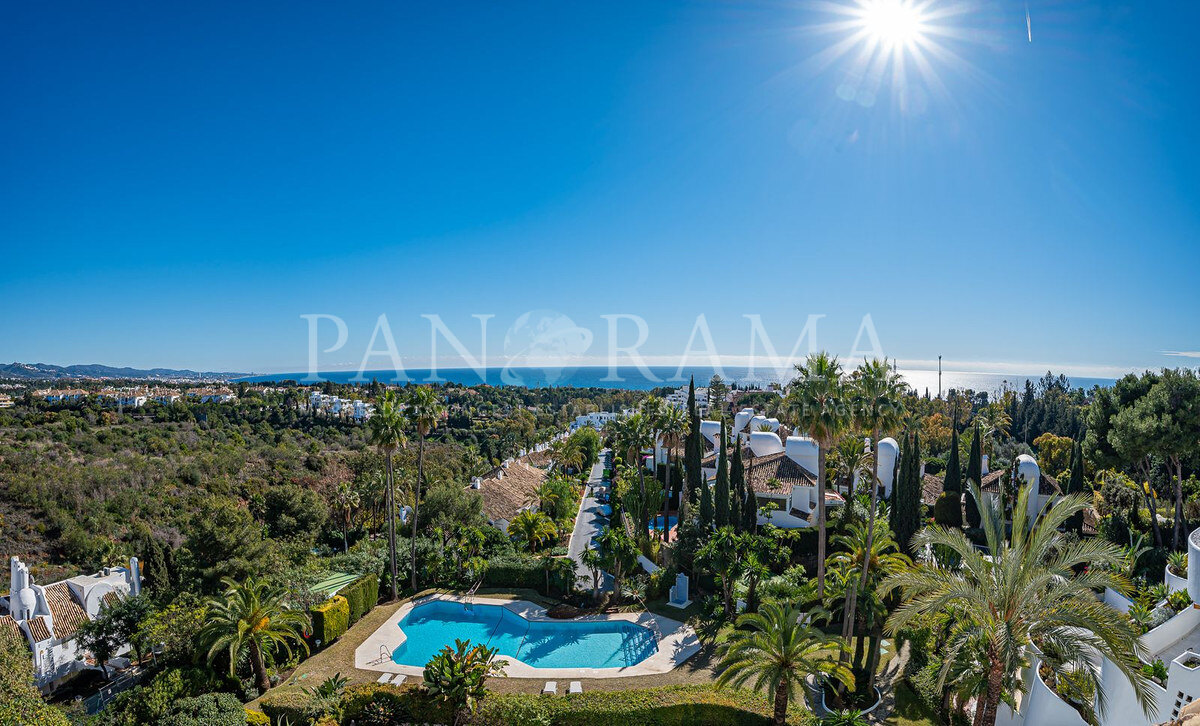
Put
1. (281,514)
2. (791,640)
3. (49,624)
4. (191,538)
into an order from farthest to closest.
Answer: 1. (281,514)
2. (191,538)
3. (49,624)
4. (791,640)

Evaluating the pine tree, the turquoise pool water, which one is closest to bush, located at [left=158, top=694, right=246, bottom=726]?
the turquoise pool water

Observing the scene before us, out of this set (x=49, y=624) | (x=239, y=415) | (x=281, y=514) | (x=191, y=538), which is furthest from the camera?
(x=239, y=415)

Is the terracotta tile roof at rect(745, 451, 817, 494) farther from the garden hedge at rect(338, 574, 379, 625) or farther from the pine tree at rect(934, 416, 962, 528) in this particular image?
the garden hedge at rect(338, 574, 379, 625)

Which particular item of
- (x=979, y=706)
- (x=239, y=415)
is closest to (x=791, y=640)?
(x=979, y=706)

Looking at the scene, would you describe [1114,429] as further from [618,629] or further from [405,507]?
[405,507]

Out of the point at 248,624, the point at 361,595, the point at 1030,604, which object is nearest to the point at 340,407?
the point at 361,595

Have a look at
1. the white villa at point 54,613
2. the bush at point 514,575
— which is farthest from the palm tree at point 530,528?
the white villa at point 54,613
